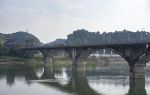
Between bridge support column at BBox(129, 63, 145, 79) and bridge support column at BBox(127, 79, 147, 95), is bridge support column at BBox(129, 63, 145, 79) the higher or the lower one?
the higher one

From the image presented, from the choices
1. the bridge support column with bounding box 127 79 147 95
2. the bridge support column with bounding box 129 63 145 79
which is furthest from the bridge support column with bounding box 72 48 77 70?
the bridge support column with bounding box 127 79 147 95

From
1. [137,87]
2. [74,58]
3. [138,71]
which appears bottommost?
[137,87]

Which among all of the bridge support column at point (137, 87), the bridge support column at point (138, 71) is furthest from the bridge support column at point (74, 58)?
the bridge support column at point (137, 87)

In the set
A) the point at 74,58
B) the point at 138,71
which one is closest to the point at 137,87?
the point at 138,71

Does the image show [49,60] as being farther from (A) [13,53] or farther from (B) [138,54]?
(B) [138,54]

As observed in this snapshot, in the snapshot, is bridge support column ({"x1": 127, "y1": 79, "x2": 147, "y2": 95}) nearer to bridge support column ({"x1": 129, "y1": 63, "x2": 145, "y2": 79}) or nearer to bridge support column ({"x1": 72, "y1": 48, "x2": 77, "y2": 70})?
bridge support column ({"x1": 129, "y1": 63, "x2": 145, "y2": 79})

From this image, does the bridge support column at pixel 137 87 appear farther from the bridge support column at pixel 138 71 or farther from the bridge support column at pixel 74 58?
the bridge support column at pixel 74 58

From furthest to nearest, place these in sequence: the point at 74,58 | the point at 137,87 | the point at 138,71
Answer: the point at 74,58, the point at 138,71, the point at 137,87

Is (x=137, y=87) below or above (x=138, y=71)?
below

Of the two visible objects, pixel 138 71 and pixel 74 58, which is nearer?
pixel 138 71

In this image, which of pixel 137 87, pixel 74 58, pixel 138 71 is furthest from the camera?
pixel 74 58

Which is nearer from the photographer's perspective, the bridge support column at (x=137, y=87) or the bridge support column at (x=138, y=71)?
the bridge support column at (x=137, y=87)

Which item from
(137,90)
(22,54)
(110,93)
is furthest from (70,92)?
(22,54)

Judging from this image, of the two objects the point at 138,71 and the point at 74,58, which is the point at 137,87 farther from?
the point at 74,58
